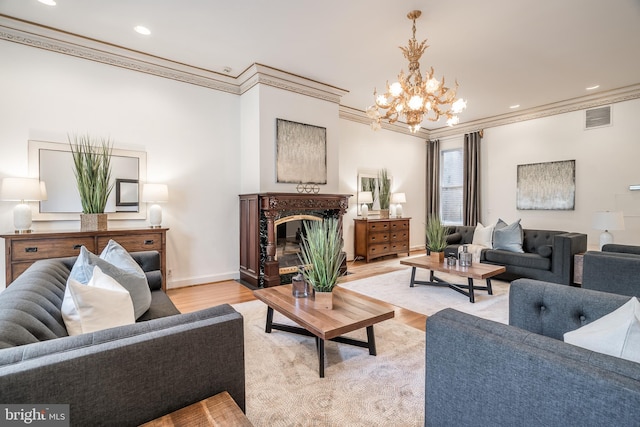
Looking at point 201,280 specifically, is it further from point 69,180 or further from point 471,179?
point 471,179

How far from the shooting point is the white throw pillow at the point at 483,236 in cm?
502

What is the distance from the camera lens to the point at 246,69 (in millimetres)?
4250

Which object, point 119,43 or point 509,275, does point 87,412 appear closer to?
point 119,43

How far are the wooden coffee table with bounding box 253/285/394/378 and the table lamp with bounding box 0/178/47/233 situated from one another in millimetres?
2583

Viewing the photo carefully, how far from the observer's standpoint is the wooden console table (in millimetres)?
2863

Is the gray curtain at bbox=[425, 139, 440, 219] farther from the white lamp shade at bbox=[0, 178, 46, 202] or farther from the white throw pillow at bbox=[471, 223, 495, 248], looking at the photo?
the white lamp shade at bbox=[0, 178, 46, 202]

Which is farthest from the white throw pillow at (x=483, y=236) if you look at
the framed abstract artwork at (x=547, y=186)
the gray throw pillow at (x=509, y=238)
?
the framed abstract artwork at (x=547, y=186)

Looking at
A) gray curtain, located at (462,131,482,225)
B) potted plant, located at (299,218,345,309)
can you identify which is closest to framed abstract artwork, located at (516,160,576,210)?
gray curtain, located at (462,131,482,225)

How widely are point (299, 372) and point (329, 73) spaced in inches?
157

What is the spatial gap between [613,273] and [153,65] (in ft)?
18.6

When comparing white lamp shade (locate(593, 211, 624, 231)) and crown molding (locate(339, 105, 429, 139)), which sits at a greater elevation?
crown molding (locate(339, 105, 429, 139))

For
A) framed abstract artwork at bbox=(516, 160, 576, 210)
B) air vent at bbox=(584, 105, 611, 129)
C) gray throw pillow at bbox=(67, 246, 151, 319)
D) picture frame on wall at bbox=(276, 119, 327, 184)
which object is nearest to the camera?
gray throw pillow at bbox=(67, 246, 151, 319)

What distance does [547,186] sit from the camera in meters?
5.62

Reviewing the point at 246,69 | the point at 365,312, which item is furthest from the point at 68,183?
the point at 365,312
